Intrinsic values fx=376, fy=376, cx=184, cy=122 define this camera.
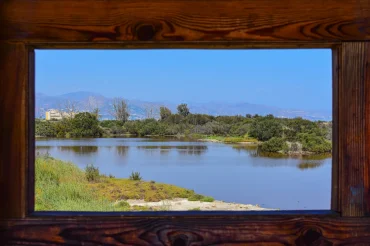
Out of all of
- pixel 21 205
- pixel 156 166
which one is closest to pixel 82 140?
pixel 156 166

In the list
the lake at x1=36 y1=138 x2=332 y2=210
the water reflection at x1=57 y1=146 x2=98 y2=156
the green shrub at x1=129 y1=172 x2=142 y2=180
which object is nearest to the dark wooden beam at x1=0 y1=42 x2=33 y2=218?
the lake at x1=36 y1=138 x2=332 y2=210

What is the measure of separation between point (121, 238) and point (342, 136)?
628 mm

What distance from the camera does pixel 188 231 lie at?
0.97 metres

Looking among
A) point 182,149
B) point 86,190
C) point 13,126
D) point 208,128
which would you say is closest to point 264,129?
point 208,128

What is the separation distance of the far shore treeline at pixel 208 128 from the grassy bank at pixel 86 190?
135 centimetres

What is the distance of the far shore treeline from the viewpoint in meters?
3.98

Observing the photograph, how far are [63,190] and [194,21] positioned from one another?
658 centimetres

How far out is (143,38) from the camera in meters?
0.96

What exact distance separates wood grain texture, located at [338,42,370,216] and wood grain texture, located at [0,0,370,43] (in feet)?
0.17

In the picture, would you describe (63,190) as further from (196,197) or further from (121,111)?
(121,111)

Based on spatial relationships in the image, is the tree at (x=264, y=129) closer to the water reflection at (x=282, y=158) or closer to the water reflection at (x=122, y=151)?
the water reflection at (x=282, y=158)

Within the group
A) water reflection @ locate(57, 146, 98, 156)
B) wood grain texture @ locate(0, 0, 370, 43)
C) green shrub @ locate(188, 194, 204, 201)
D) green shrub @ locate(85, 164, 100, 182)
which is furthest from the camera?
green shrub @ locate(85, 164, 100, 182)

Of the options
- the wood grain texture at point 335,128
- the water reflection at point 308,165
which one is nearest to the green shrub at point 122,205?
the water reflection at point 308,165

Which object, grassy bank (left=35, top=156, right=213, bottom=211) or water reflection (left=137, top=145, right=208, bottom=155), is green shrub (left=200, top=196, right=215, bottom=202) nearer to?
grassy bank (left=35, top=156, right=213, bottom=211)
